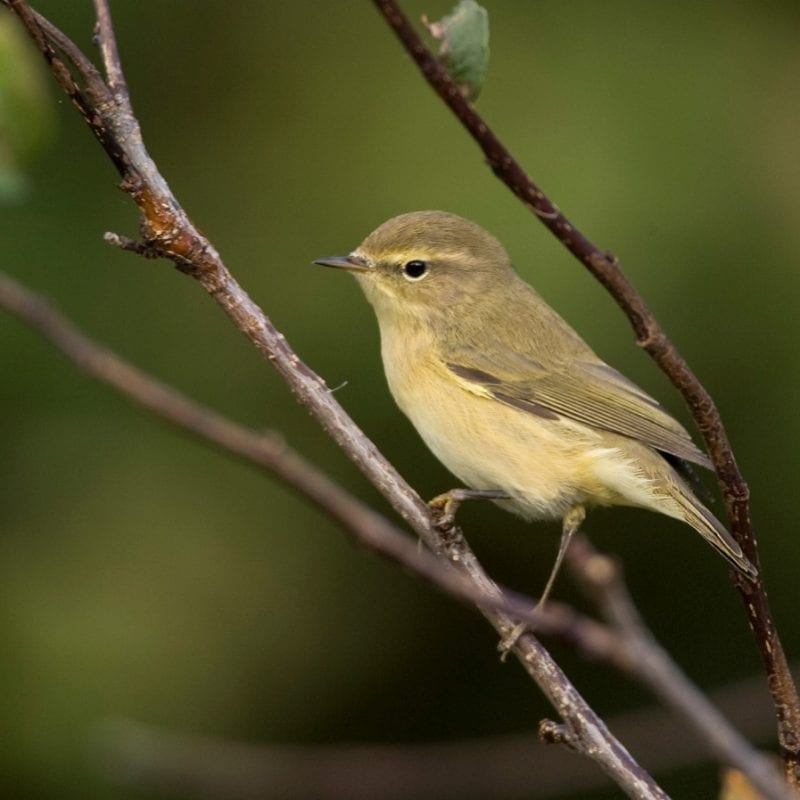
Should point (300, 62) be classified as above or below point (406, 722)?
above

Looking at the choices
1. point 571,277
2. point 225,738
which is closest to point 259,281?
point 571,277

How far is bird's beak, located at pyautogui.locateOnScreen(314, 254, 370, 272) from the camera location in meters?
3.62

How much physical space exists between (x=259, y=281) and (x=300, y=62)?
0.92 metres

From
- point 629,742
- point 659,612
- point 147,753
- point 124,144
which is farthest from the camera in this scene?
point 659,612

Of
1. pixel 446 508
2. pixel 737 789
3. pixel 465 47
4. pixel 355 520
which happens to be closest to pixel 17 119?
pixel 465 47

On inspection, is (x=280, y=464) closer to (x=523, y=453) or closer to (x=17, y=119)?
(x=17, y=119)

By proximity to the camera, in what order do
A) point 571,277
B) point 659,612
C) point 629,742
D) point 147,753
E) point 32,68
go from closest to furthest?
point 32,68, point 147,753, point 629,742, point 571,277, point 659,612

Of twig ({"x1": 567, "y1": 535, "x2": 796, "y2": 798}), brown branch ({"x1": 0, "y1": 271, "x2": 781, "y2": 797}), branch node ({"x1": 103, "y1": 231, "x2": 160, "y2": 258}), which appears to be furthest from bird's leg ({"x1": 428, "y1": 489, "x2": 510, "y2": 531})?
twig ({"x1": 567, "y1": 535, "x2": 796, "y2": 798})

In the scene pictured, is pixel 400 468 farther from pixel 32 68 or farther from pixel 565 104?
pixel 32 68

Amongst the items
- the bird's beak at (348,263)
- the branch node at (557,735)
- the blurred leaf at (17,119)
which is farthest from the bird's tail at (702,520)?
the blurred leaf at (17,119)

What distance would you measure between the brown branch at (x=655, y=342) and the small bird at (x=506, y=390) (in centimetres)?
91

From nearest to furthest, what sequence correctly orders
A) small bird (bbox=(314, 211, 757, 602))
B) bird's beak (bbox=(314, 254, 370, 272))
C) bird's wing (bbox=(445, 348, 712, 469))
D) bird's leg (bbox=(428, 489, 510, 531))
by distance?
bird's leg (bbox=(428, 489, 510, 531)) < small bird (bbox=(314, 211, 757, 602)) < bird's wing (bbox=(445, 348, 712, 469)) < bird's beak (bbox=(314, 254, 370, 272))

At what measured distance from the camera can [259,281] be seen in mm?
4598

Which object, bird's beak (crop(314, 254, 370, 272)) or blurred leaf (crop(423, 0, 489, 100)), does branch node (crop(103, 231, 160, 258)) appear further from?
bird's beak (crop(314, 254, 370, 272))
